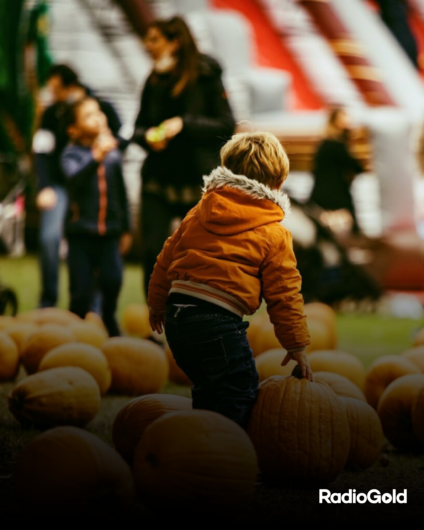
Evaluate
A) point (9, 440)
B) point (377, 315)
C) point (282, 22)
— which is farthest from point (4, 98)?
point (9, 440)

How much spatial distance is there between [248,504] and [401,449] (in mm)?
1109

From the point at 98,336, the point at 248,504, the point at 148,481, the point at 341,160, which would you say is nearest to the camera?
the point at 148,481

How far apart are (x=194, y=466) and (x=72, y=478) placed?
1.06ft

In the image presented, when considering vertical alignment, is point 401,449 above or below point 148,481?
below

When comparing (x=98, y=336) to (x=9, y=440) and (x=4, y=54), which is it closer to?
(x=9, y=440)

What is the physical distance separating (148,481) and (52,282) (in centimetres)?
402

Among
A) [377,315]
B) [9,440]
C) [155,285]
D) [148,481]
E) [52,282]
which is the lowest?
[377,315]

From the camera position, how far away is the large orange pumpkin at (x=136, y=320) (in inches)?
237

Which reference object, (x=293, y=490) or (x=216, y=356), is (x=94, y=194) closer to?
(x=216, y=356)

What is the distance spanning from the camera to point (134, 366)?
13.7 feet

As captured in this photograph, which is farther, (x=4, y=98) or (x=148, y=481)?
(x=4, y=98)

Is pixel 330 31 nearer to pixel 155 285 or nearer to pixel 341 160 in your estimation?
pixel 341 160

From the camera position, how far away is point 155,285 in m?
2.96

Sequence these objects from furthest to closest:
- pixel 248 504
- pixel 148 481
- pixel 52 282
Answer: pixel 52 282, pixel 248 504, pixel 148 481
